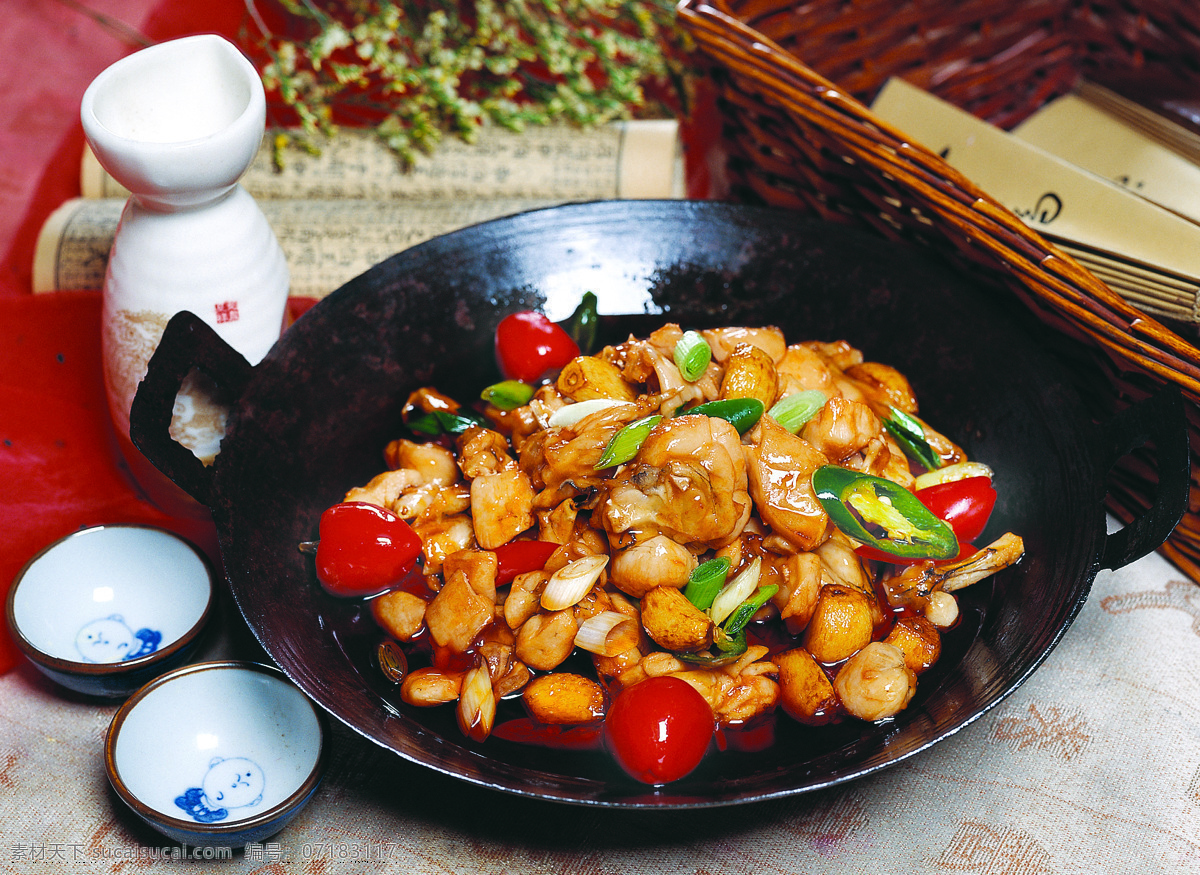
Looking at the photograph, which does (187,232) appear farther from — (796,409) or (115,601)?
(796,409)

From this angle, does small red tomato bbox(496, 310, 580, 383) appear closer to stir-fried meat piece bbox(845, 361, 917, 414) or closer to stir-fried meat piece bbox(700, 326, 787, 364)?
stir-fried meat piece bbox(700, 326, 787, 364)

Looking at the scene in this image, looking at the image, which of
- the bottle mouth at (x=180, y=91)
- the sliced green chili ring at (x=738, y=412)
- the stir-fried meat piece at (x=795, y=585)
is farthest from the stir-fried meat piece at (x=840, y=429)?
the bottle mouth at (x=180, y=91)

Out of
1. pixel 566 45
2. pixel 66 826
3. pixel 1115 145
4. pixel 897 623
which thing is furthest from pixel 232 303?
pixel 1115 145

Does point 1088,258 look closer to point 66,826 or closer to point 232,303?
point 232,303

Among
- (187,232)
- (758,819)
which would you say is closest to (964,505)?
(758,819)

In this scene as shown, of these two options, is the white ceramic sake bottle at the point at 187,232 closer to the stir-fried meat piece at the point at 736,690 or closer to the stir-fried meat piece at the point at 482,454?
the stir-fried meat piece at the point at 482,454

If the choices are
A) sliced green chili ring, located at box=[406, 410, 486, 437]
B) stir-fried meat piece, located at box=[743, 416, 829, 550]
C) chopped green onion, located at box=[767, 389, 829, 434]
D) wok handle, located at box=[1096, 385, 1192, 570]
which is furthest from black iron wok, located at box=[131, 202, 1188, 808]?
chopped green onion, located at box=[767, 389, 829, 434]
